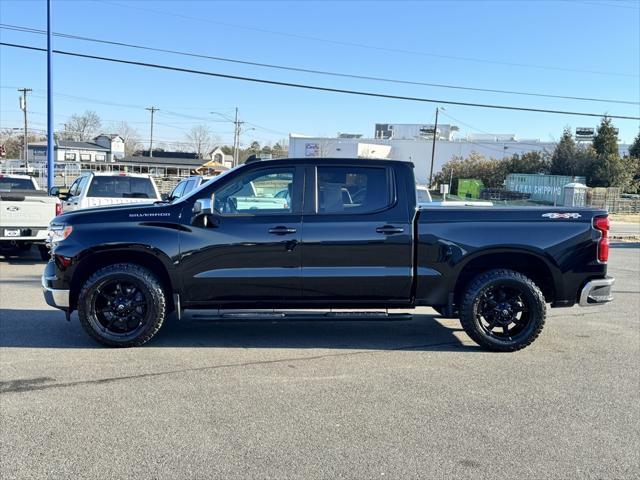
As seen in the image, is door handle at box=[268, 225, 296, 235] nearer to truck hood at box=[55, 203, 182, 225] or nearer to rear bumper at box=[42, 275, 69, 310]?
truck hood at box=[55, 203, 182, 225]

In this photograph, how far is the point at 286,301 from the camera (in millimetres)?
6148

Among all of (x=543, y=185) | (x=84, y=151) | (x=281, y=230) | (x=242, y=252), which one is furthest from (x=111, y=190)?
(x=84, y=151)

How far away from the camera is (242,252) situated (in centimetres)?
597

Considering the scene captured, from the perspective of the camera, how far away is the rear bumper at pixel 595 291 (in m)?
6.19

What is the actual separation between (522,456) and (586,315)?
5.04 m

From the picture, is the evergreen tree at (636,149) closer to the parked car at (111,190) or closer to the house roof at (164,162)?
the parked car at (111,190)

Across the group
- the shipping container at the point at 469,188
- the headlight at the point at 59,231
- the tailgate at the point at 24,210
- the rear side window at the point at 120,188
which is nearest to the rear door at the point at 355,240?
the headlight at the point at 59,231

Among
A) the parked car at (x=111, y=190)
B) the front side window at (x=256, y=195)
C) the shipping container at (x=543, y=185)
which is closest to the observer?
the front side window at (x=256, y=195)

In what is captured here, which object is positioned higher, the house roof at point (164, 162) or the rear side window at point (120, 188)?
the house roof at point (164, 162)

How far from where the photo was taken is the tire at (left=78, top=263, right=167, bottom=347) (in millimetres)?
5961

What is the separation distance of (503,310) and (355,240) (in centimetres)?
175

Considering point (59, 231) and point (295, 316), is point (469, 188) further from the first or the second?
point (59, 231)

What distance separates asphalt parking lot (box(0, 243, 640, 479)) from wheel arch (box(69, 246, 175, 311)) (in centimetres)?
59

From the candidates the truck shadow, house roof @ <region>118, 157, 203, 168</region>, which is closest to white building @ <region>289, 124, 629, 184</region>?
house roof @ <region>118, 157, 203, 168</region>
